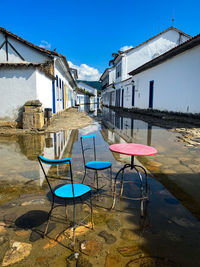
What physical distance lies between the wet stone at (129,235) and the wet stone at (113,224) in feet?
0.31

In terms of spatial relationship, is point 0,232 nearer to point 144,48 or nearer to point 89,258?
point 89,258

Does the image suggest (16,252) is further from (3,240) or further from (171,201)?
(171,201)

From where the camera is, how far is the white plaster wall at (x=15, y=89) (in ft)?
27.8

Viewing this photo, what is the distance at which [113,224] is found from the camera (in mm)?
2307

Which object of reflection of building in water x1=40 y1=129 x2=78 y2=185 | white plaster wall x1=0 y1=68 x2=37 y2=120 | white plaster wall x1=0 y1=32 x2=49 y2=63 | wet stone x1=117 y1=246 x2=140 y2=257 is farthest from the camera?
white plaster wall x1=0 y1=32 x2=49 y2=63

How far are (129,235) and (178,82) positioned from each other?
11.6 m

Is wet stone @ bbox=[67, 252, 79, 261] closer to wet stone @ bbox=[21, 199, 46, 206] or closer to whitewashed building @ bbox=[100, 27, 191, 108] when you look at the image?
wet stone @ bbox=[21, 199, 46, 206]

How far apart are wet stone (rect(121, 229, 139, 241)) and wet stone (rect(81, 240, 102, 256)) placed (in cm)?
28

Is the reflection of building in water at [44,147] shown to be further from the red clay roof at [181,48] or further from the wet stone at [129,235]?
the red clay roof at [181,48]

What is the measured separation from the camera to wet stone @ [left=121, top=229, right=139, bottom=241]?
206cm

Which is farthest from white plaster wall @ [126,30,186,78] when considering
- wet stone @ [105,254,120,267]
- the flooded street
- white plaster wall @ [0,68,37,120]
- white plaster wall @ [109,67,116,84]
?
wet stone @ [105,254,120,267]

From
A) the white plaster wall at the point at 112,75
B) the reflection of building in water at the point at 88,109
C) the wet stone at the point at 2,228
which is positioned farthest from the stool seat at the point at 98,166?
the white plaster wall at the point at 112,75

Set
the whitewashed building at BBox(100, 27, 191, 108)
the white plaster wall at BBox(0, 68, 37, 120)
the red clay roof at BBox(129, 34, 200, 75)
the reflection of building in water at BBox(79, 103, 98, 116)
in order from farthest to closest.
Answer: the reflection of building in water at BBox(79, 103, 98, 116) → the whitewashed building at BBox(100, 27, 191, 108) → the red clay roof at BBox(129, 34, 200, 75) → the white plaster wall at BBox(0, 68, 37, 120)

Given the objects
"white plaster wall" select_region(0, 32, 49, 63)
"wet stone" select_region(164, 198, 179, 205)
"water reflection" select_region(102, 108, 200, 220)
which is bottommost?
"wet stone" select_region(164, 198, 179, 205)
